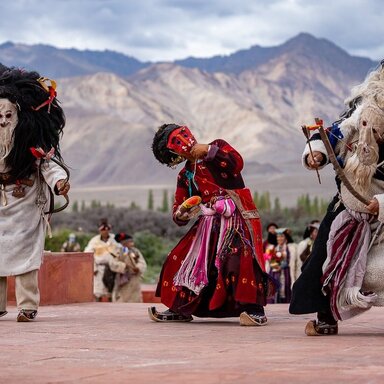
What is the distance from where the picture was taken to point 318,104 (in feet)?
637

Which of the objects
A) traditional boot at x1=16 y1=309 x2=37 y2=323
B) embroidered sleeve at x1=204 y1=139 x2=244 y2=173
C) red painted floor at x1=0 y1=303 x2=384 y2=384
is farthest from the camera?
traditional boot at x1=16 y1=309 x2=37 y2=323

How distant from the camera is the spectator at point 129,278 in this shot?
1823cm

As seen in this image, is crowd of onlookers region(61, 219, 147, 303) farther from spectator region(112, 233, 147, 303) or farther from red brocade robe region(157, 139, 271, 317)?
red brocade robe region(157, 139, 271, 317)

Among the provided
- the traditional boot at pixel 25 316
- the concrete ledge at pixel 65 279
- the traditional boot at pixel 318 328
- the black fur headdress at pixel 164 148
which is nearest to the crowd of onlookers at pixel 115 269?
the concrete ledge at pixel 65 279

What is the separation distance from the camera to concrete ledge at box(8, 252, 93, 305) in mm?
12859

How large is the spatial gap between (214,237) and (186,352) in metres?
2.86

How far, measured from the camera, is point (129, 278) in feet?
60.6

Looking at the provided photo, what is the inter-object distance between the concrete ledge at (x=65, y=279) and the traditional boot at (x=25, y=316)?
131 inches

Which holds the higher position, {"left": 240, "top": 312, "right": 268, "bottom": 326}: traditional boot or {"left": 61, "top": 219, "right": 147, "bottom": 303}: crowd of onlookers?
A: {"left": 240, "top": 312, "right": 268, "bottom": 326}: traditional boot

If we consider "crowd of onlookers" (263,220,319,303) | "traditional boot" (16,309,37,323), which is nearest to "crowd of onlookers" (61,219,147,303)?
"crowd of onlookers" (263,220,319,303)

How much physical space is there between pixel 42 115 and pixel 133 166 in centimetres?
13300

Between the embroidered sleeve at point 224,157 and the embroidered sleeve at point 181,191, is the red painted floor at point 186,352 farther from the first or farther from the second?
the embroidered sleeve at point 224,157

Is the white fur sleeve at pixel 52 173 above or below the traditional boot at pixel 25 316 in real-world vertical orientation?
above

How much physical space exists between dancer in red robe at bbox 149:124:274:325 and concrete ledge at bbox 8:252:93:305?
371cm
